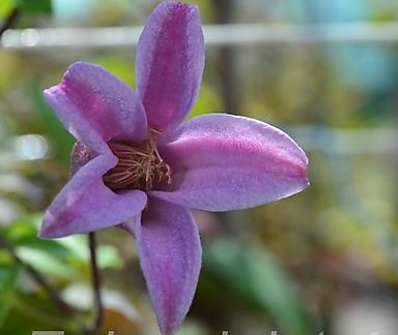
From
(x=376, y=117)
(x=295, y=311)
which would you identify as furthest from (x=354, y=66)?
(x=295, y=311)

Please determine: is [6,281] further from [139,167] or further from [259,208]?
[259,208]

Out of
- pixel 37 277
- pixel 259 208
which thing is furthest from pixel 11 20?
pixel 259 208

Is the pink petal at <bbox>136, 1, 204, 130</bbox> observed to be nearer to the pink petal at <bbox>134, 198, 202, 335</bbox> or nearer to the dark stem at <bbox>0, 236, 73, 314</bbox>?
the pink petal at <bbox>134, 198, 202, 335</bbox>

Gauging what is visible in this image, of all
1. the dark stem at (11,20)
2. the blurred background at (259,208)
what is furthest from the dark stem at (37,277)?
the dark stem at (11,20)

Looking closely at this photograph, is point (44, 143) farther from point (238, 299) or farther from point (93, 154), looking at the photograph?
point (93, 154)

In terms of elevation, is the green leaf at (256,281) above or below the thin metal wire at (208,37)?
below

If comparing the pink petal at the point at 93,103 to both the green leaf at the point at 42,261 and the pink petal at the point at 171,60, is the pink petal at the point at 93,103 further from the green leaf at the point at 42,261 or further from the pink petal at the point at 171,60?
the green leaf at the point at 42,261

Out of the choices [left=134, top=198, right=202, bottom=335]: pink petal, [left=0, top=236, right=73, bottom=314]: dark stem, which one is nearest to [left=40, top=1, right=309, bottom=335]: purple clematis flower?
[left=134, top=198, right=202, bottom=335]: pink petal
